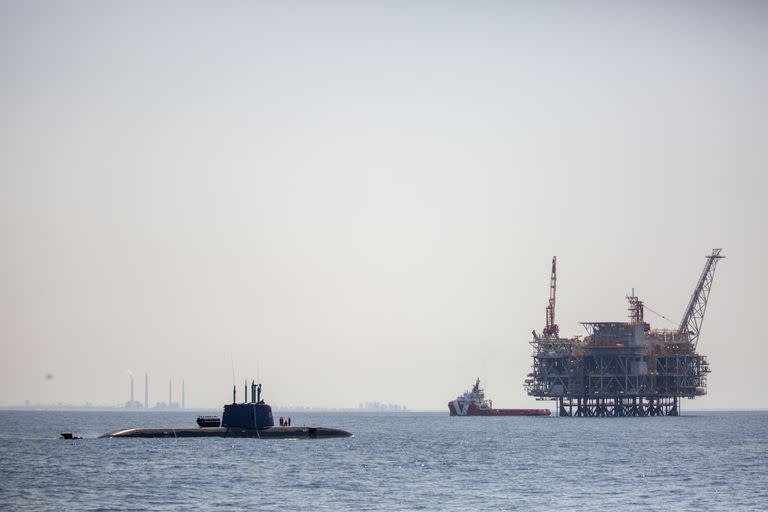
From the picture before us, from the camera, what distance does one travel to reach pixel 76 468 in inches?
3780

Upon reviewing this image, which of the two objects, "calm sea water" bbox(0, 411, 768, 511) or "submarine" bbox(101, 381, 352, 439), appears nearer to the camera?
"calm sea water" bbox(0, 411, 768, 511)

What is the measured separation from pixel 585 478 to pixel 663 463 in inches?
Answer: 690

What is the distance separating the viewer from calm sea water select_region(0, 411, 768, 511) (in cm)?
7494

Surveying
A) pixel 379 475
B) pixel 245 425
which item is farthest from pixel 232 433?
pixel 379 475

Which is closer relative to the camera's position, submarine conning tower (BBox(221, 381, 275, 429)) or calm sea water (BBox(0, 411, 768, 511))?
calm sea water (BBox(0, 411, 768, 511))

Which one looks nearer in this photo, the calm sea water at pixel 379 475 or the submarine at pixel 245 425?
the calm sea water at pixel 379 475

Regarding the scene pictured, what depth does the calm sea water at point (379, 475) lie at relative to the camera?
74.9 meters

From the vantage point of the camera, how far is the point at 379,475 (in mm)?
92312

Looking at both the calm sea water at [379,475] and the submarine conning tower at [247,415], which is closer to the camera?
the calm sea water at [379,475]

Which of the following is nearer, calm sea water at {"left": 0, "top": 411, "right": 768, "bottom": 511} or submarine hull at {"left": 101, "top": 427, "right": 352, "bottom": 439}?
calm sea water at {"left": 0, "top": 411, "right": 768, "bottom": 511}

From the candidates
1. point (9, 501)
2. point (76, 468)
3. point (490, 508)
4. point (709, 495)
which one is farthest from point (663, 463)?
point (9, 501)

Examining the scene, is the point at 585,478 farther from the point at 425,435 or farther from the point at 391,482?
the point at 425,435

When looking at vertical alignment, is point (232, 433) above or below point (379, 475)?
above

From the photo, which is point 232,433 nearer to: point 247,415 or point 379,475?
point 247,415
